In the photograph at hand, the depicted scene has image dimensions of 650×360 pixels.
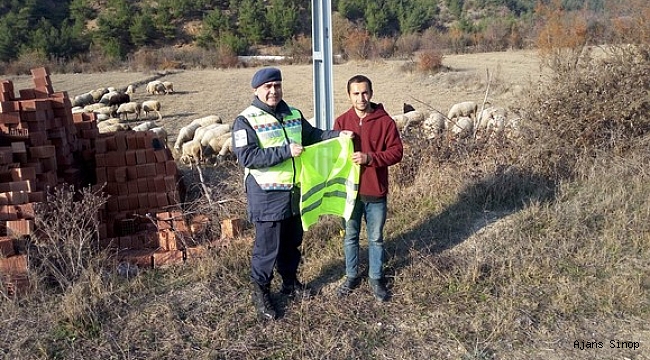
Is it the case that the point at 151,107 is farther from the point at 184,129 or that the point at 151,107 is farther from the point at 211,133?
the point at 211,133

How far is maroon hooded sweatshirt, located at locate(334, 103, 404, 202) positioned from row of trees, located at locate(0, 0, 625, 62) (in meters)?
32.0

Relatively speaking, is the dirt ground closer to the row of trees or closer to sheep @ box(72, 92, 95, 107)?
sheep @ box(72, 92, 95, 107)

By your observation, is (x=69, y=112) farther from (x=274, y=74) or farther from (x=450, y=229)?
(x=450, y=229)

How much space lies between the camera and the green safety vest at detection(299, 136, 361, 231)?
3578 millimetres

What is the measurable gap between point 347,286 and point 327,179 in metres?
0.88

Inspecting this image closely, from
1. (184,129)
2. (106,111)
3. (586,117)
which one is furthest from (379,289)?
(106,111)

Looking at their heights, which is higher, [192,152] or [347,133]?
[347,133]

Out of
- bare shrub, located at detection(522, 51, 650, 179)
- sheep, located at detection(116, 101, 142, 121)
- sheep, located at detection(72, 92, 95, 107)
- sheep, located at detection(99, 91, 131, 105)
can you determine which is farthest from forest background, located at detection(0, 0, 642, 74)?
bare shrub, located at detection(522, 51, 650, 179)

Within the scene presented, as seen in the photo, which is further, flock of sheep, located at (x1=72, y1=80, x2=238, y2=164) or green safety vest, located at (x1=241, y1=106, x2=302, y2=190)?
flock of sheep, located at (x1=72, y1=80, x2=238, y2=164)

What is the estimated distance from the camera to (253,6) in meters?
50.2

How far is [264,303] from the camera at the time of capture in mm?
3629

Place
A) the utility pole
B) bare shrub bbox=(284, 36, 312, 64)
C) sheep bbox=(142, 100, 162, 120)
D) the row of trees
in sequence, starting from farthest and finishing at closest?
the row of trees
bare shrub bbox=(284, 36, 312, 64)
sheep bbox=(142, 100, 162, 120)
the utility pole

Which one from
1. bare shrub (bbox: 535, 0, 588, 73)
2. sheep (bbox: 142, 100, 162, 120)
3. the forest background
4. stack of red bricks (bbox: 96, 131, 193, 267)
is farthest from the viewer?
the forest background

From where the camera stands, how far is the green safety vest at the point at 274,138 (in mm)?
3357
